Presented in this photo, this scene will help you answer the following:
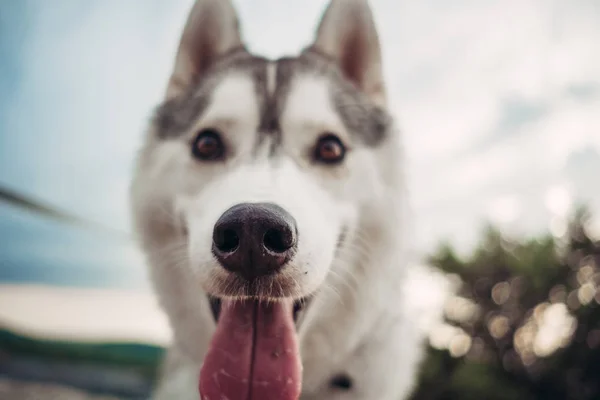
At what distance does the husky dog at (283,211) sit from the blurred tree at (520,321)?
7.74 m

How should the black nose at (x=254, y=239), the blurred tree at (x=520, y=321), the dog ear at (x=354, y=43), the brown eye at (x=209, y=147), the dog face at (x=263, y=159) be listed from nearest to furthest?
the black nose at (x=254, y=239) → the dog face at (x=263, y=159) → the brown eye at (x=209, y=147) → the dog ear at (x=354, y=43) → the blurred tree at (x=520, y=321)

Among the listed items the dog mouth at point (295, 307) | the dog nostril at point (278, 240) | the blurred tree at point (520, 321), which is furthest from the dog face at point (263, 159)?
the blurred tree at point (520, 321)

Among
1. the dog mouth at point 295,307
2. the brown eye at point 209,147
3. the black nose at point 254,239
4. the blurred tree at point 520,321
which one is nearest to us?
the black nose at point 254,239

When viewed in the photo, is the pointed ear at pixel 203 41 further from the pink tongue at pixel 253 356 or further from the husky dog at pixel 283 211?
the pink tongue at pixel 253 356

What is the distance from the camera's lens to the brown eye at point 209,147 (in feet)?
6.98

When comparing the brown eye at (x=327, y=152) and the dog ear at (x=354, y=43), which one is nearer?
the brown eye at (x=327, y=152)

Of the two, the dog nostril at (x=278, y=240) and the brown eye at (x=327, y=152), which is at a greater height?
the brown eye at (x=327, y=152)

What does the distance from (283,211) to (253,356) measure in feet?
1.84

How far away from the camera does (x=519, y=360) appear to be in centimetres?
973

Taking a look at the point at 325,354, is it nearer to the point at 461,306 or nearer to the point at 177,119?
the point at 177,119

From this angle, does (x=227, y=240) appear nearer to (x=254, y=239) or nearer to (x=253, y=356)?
(x=254, y=239)

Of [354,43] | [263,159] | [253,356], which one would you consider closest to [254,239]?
[253,356]

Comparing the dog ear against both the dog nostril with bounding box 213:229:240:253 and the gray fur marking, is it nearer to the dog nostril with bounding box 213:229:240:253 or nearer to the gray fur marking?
the gray fur marking

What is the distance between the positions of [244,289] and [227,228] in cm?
27
